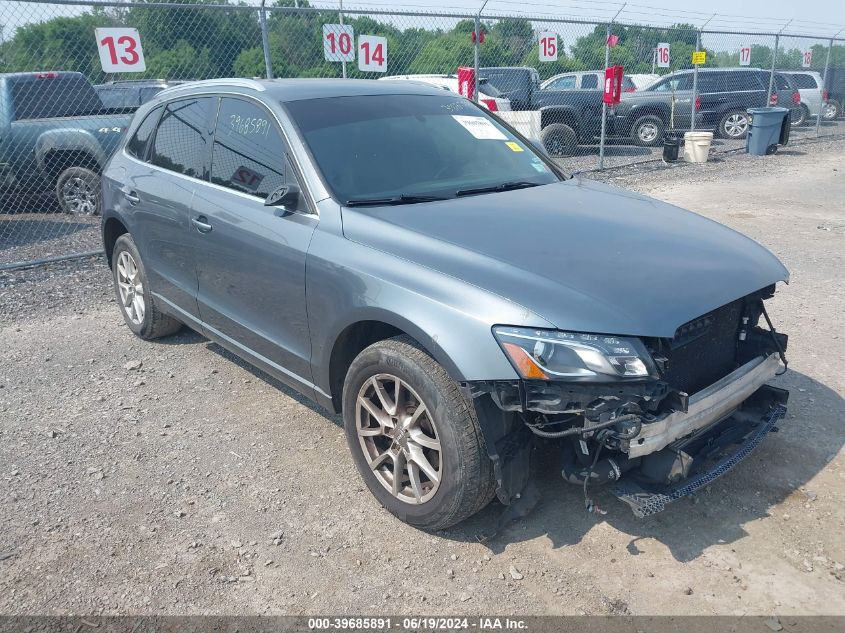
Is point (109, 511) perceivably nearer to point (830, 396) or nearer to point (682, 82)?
point (830, 396)

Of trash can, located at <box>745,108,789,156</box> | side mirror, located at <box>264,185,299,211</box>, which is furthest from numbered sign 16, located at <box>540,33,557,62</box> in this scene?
side mirror, located at <box>264,185,299,211</box>

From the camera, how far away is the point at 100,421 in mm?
4227

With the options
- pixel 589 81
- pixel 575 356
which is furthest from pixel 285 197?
pixel 589 81

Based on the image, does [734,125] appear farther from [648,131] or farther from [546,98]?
[546,98]

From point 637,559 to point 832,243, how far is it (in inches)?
245

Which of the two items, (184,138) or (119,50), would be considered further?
(119,50)

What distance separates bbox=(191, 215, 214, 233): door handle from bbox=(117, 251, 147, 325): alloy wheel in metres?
1.21

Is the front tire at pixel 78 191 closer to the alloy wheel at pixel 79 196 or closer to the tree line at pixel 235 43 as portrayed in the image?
the alloy wheel at pixel 79 196

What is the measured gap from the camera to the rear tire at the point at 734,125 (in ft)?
61.0

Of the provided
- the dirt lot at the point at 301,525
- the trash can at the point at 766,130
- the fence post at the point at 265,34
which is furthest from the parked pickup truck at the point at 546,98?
the dirt lot at the point at 301,525

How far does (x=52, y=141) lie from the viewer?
906 cm

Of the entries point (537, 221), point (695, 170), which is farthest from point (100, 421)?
point (695, 170)

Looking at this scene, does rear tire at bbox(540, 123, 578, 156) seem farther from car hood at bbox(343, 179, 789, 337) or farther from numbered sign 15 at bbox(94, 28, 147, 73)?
car hood at bbox(343, 179, 789, 337)

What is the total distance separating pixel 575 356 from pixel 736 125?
18.5 meters
